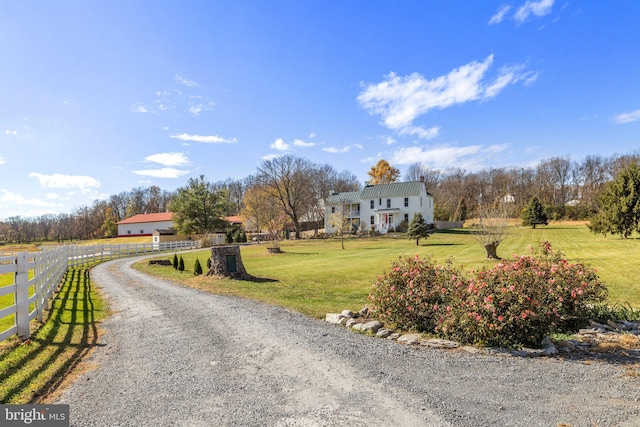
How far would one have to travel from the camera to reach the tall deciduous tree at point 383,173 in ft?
214

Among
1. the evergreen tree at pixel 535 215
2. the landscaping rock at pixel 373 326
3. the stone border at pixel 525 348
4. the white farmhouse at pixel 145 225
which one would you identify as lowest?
the stone border at pixel 525 348

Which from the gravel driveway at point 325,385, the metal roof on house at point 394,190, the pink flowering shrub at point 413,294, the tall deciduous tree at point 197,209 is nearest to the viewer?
the gravel driveway at point 325,385

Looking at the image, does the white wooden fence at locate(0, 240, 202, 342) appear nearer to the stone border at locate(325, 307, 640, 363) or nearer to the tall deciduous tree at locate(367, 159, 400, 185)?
the stone border at locate(325, 307, 640, 363)

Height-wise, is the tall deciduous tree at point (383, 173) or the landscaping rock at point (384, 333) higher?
the tall deciduous tree at point (383, 173)

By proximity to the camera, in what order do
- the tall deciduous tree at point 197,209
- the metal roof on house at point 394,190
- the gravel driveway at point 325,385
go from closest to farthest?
the gravel driveway at point 325,385 → the tall deciduous tree at point 197,209 → the metal roof on house at point 394,190

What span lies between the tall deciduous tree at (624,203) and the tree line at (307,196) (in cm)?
724

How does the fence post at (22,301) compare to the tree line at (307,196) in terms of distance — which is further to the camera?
the tree line at (307,196)

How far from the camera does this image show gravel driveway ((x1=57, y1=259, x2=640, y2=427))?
3350 mm

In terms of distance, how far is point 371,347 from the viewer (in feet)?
18.0

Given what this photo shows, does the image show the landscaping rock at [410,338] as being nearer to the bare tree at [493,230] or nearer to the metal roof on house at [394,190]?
the bare tree at [493,230]

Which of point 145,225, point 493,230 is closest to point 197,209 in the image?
point 145,225

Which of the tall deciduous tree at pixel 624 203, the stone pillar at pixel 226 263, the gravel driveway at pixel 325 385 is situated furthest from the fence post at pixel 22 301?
the tall deciduous tree at pixel 624 203

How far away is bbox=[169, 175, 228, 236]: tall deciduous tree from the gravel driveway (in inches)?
1568

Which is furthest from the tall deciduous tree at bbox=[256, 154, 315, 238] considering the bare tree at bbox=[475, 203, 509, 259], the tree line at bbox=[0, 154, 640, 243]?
the bare tree at bbox=[475, 203, 509, 259]
